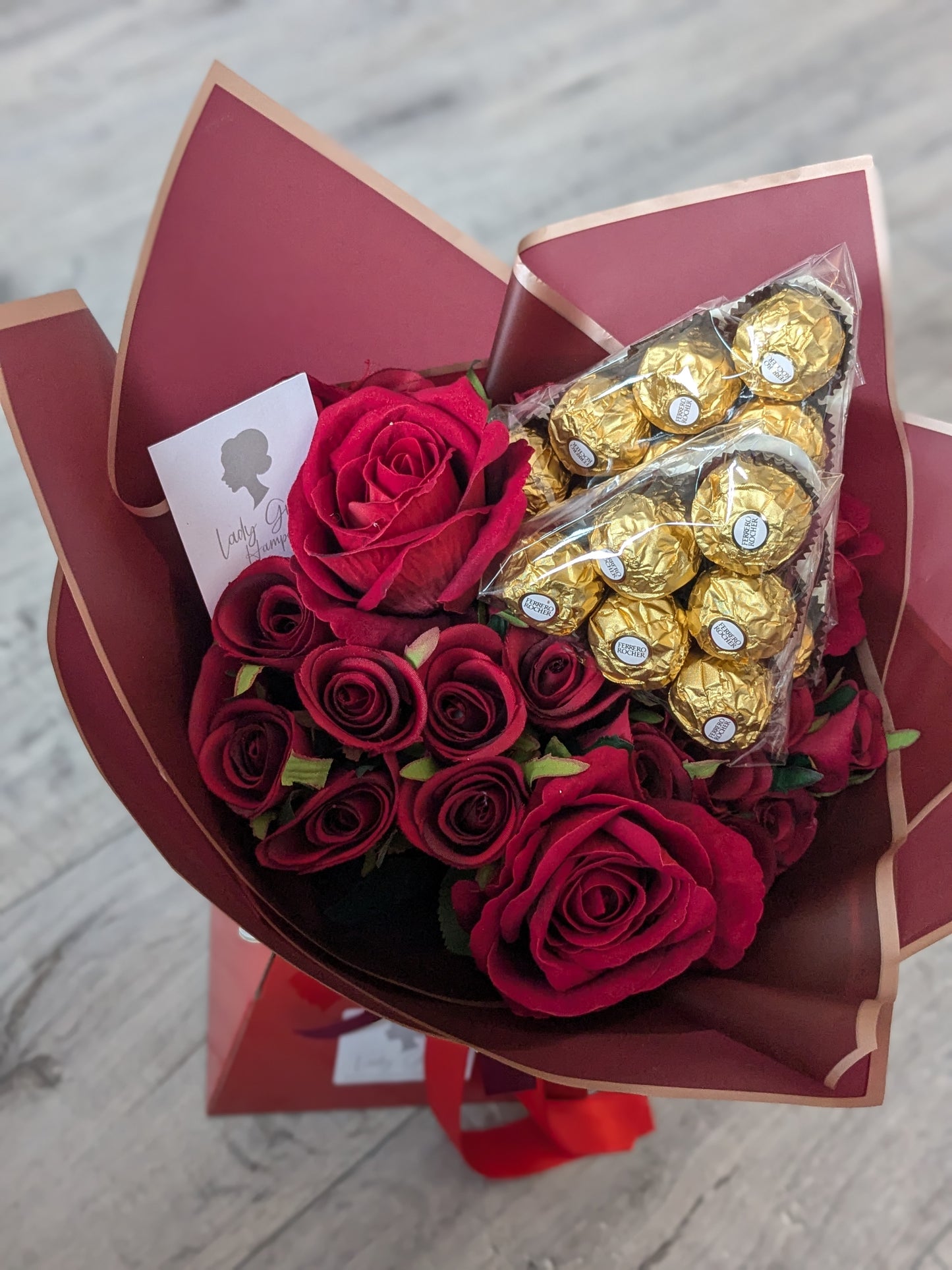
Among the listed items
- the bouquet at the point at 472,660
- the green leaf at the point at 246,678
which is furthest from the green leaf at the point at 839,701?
the green leaf at the point at 246,678

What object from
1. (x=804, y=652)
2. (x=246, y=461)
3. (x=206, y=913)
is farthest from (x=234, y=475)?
(x=206, y=913)

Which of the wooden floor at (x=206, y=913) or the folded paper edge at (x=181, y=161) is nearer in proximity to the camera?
the folded paper edge at (x=181, y=161)

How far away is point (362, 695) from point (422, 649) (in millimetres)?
37

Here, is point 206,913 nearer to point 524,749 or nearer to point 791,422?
point 524,749

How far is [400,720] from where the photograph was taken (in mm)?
485

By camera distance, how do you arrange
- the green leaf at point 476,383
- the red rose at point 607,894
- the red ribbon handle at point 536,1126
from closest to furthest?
the red rose at point 607,894 < the green leaf at point 476,383 < the red ribbon handle at point 536,1126

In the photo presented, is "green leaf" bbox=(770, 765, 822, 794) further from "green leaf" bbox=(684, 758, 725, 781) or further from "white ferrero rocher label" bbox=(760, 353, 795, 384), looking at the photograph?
"white ferrero rocher label" bbox=(760, 353, 795, 384)

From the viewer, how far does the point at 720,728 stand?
0.50m

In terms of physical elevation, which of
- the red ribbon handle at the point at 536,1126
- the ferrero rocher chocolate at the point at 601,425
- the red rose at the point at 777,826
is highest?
the ferrero rocher chocolate at the point at 601,425

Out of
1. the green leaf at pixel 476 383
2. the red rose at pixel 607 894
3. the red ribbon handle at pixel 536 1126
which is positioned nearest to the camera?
the red rose at pixel 607 894

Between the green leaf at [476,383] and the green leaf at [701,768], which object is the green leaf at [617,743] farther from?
the green leaf at [476,383]

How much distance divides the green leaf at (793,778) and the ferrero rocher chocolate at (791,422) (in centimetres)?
16

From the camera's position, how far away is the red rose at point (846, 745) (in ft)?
1.75

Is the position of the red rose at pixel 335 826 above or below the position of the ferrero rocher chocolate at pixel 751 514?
below
